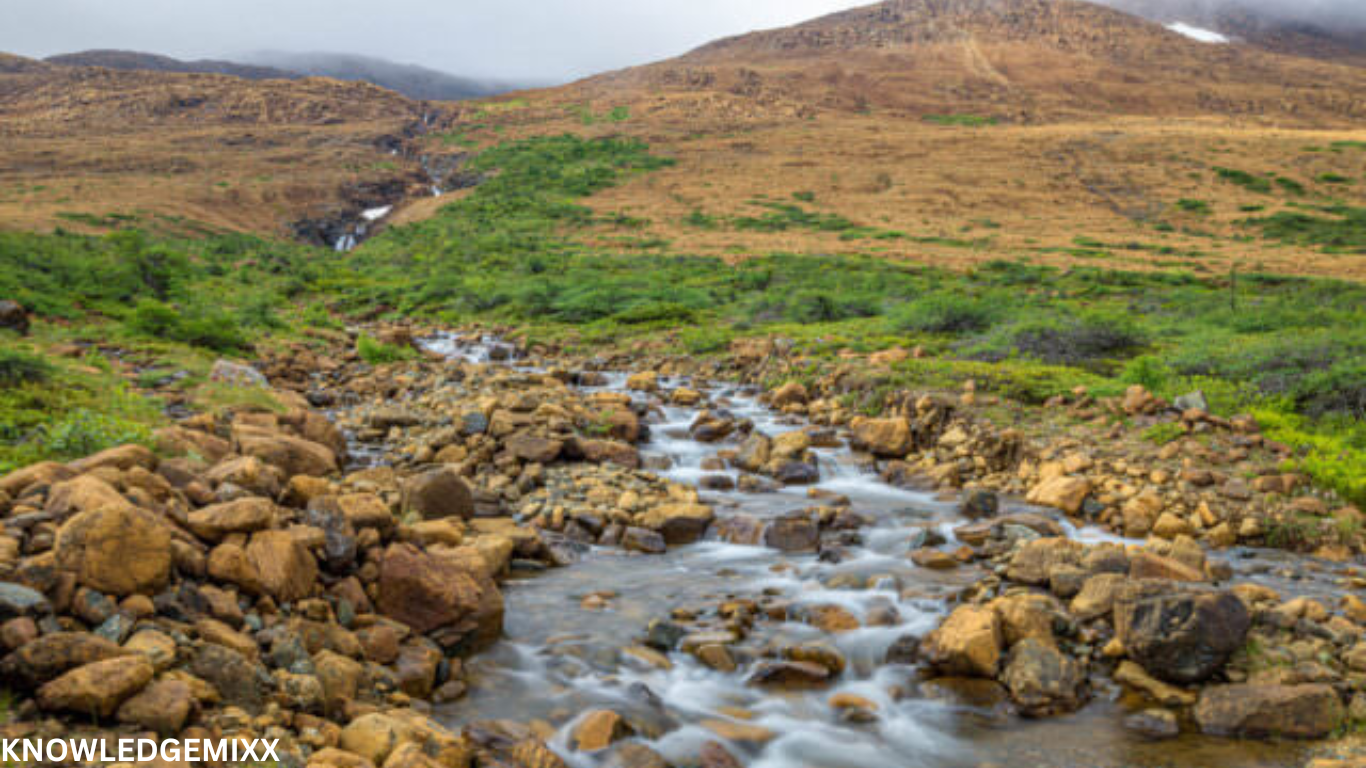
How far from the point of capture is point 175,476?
5.59m

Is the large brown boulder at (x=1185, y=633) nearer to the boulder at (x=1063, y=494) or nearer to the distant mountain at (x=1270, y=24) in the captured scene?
the boulder at (x=1063, y=494)

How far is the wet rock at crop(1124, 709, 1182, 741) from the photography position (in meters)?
4.57

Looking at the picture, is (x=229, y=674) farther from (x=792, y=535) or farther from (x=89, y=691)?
(x=792, y=535)

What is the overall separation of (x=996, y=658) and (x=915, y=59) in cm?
10096

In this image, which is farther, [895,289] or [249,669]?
[895,289]

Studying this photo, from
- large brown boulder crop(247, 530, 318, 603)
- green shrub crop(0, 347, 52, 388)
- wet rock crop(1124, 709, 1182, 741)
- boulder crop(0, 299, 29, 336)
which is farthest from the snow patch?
large brown boulder crop(247, 530, 318, 603)

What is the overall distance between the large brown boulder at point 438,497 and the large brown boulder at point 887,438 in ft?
17.1

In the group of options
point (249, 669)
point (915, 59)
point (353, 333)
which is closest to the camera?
point (249, 669)

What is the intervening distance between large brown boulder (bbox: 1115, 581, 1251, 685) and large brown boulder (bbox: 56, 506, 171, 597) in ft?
18.9

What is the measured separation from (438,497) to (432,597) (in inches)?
87.6

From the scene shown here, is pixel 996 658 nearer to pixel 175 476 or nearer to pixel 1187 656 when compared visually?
pixel 1187 656

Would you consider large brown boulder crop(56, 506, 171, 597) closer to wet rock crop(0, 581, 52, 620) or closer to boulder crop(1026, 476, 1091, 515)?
wet rock crop(0, 581, 52, 620)

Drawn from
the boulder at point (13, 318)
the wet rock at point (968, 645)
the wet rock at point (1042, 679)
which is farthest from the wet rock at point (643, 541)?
the boulder at point (13, 318)

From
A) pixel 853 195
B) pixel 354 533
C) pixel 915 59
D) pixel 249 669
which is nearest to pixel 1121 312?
pixel 354 533
